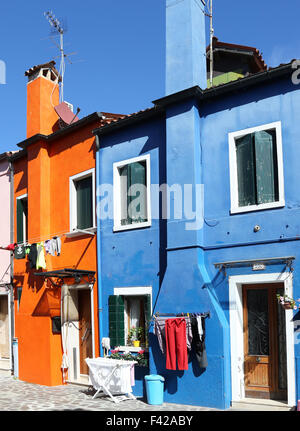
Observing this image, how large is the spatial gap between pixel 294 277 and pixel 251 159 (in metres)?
2.50

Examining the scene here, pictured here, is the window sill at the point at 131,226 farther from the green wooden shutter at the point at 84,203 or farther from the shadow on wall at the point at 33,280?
the shadow on wall at the point at 33,280

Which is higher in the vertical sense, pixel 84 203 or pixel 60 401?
pixel 84 203

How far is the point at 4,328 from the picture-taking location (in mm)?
16859

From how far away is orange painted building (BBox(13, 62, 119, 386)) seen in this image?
13461 mm

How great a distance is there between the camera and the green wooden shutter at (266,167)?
10016 millimetres

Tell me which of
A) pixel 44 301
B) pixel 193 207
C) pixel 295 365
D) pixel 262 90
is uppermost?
pixel 262 90

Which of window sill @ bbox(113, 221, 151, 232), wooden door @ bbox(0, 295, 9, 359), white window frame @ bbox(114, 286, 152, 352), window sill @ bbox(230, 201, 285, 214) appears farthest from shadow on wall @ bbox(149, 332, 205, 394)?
wooden door @ bbox(0, 295, 9, 359)

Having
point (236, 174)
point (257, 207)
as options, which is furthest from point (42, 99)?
point (257, 207)

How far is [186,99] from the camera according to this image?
36.3 feet

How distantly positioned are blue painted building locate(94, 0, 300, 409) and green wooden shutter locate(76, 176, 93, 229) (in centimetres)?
150

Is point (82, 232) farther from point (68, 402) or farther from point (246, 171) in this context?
point (246, 171)

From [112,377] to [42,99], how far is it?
8.33m

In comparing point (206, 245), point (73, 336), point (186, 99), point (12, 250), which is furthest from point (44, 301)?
point (186, 99)
